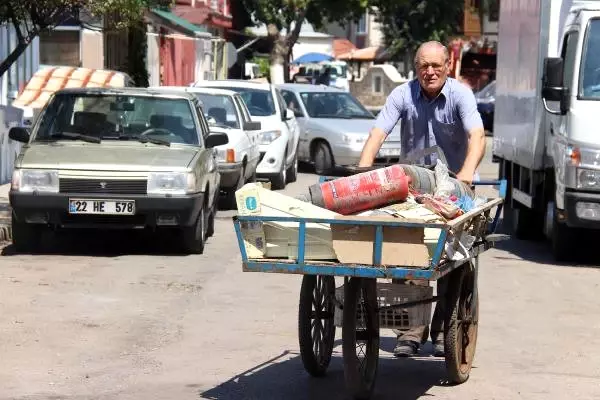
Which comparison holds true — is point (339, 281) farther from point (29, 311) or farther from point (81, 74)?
point (81, 74)

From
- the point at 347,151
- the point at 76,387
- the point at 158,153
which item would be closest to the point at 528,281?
the point at 158,153

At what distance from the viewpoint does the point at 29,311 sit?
10078 millimetres

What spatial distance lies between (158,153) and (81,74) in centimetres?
1129

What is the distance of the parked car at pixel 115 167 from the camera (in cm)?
1270

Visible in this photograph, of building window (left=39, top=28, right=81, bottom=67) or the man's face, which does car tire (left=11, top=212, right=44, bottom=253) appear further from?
building window (left=39, top=28, right=81, bottom=67)

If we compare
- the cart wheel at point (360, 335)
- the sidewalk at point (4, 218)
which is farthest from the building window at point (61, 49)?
the cart wheel at point (360, 335)

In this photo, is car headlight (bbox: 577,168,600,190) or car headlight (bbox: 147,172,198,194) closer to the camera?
car headlight (bbox: 147,172,198,194)

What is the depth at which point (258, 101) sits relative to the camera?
22.7m

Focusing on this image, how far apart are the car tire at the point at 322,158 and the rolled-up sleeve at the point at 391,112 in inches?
658

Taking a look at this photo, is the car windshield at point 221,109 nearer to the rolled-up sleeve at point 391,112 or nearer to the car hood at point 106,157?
the car hood at point 106,157

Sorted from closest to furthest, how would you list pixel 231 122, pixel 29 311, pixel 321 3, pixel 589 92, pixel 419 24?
pixel 29 311, pixel 589 92, pixel 231 122, pixel 321 3, pixel 419 24

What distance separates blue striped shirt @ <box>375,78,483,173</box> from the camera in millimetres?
8078

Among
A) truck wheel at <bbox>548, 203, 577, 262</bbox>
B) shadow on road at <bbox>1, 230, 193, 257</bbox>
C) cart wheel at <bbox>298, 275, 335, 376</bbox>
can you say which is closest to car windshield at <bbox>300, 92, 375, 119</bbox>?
shadow on road at <bbox>1, 230, 193, 257</bbox>

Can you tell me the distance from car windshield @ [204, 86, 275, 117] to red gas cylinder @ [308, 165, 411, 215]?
50.3 feet
